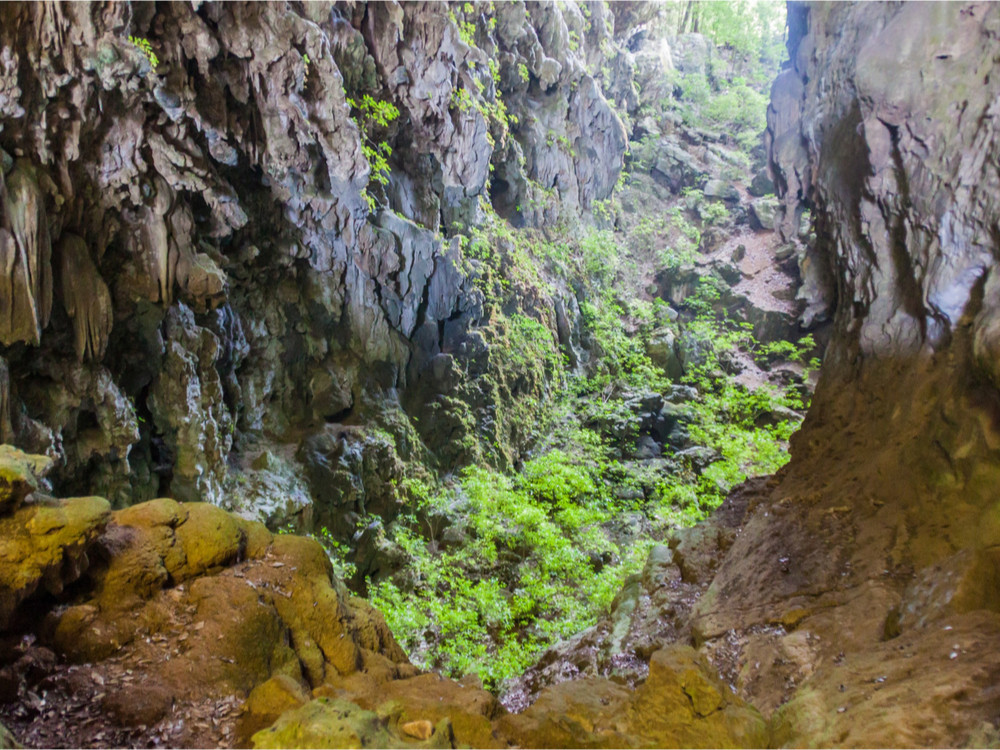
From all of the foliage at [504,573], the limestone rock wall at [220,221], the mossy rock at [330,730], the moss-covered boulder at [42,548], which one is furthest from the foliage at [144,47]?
the foliage at [504,573]

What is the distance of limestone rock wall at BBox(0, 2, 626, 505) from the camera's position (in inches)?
324

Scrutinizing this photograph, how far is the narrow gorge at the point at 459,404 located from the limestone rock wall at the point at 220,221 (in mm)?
76

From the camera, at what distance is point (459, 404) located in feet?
51.8

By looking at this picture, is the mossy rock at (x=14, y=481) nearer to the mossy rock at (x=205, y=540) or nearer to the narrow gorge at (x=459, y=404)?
the narrow gorge at (x=459, y=404)

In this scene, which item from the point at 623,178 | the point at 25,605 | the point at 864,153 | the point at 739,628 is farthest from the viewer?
the point at 623,178

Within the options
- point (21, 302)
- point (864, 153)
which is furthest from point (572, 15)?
point (21, 302)

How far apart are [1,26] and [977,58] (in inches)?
516

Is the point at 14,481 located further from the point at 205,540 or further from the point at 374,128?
the point at 374,128

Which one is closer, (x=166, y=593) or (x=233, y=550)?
(x=166, y=593)

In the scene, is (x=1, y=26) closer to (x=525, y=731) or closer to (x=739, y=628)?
(x=525, y=731)

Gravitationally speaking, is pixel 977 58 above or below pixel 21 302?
above

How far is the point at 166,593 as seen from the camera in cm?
431

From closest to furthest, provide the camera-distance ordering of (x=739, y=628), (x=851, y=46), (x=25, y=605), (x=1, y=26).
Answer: (x=25, y=605)
(x=739, y=628)
(x=1, y=26)
(x=851, y=46)

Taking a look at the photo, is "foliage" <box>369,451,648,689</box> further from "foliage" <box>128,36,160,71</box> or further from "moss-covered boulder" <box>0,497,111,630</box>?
"foliage" <box>128,36,160,71</box>
